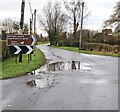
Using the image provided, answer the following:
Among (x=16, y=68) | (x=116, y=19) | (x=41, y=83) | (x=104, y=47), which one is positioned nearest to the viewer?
(x=41, y=83)

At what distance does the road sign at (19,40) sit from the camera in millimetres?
16672

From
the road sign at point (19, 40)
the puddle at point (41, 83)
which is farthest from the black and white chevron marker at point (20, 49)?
the puddle at point (41, 83)

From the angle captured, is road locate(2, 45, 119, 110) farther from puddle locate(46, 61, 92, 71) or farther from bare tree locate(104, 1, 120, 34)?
bare tree locate(104, 1, 120, 34)

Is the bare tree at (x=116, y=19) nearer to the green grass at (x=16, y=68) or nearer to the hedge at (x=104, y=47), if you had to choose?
the hedge at (x=104, y=47)

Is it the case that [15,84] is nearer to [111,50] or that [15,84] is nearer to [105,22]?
[111,50]

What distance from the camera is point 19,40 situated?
1681cm

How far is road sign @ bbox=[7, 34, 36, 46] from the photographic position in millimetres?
16672

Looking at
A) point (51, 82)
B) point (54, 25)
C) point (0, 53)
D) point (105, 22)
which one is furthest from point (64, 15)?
point (51, 82)

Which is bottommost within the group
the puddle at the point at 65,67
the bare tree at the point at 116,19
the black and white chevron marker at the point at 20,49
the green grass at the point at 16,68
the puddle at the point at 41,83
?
the puddle at the point at 65,67

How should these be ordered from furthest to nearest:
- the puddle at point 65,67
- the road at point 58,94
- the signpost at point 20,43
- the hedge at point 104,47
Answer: the hedge at point 104,47
the signpost at point 20,43
the puddle at point 65,67
the road at point 58,94

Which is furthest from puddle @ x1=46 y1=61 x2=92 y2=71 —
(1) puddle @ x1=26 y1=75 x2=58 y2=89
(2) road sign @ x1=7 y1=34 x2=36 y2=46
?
(1) puddle @ x1=26 y1=75 x2=58 y2=89

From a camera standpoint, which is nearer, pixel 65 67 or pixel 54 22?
pixel 65 67

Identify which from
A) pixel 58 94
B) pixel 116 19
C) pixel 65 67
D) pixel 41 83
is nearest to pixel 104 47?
pixel 116 19

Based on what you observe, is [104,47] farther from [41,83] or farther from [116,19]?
[41,83]
